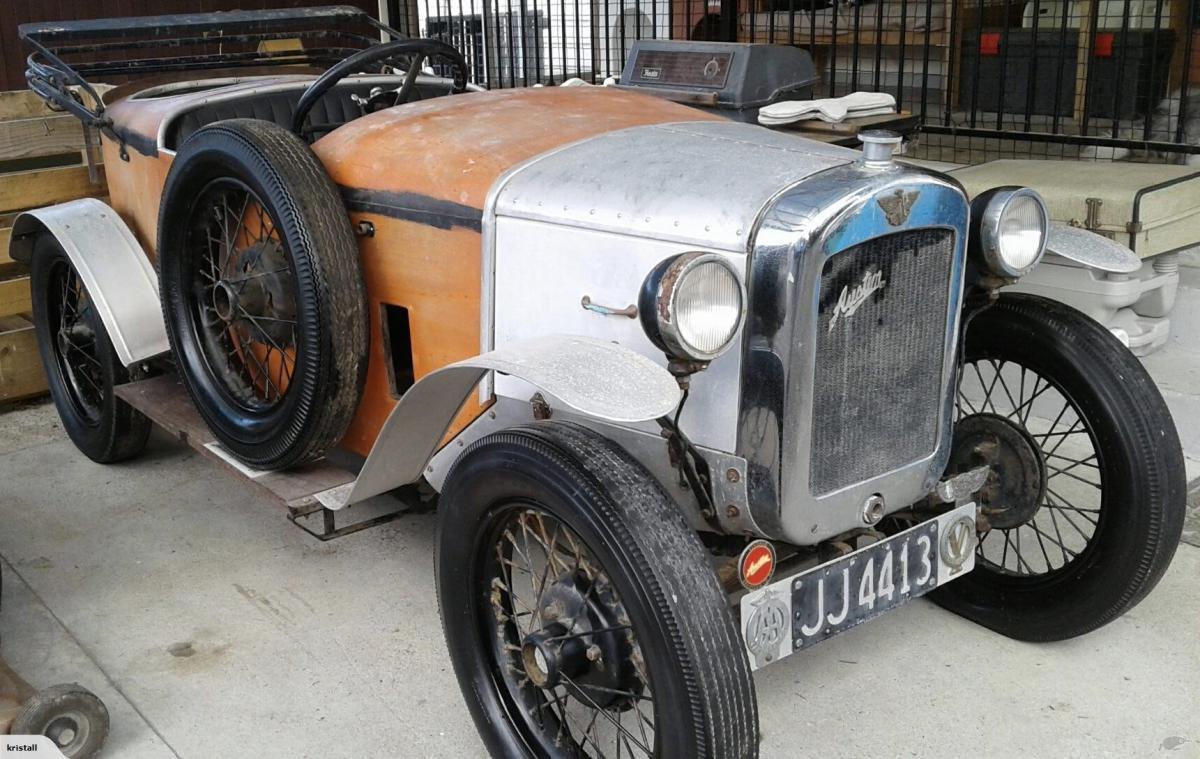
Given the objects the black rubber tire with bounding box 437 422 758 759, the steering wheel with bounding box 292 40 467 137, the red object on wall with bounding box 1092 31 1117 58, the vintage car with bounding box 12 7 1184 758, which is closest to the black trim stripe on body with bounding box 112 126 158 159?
the vintage car with bounding box 12 7 1184 758

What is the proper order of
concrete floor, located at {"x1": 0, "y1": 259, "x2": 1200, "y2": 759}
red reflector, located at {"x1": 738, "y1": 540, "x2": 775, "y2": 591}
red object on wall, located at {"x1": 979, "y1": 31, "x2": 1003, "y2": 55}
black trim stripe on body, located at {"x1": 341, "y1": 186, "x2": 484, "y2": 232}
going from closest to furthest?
1. red reflector, located at {"x1": 738, "y1": 540, "x2": 775, "y2": 591}
2. concrete floor, located at {"x1": 0, "y1": 259, "x2": 1200, "y2": 759}
3. black trim stripe on body, located at {"x1": 341, "y1": 186, "x2": 484, "y2": 232}
4. red object on wall, located at {"x1": 979, "y1": 31, "x2": 1003, "y2": 55}

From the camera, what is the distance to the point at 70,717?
7.82 feet

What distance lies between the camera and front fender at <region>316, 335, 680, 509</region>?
6.38 feet

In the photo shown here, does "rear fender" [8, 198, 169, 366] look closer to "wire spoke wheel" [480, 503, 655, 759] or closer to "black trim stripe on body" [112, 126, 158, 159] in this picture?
"black trim stripe on body" [112, 126, 158, 159]

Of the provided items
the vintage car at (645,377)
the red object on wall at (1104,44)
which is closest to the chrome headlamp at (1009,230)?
the vintage car at (645,377)

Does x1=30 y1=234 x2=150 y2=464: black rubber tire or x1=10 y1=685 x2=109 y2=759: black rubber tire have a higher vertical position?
x1=30 y1=234 x2=150 y2=464: black rubber tire

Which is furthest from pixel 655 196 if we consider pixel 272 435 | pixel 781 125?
pixel 781 125

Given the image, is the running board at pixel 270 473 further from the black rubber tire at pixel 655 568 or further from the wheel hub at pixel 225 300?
the black rubber tire at pixel 655 568

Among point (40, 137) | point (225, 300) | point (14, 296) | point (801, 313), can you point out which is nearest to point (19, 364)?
point (14, 296)

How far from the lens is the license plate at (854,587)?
2.13 m

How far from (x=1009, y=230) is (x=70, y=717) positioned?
7.13ft

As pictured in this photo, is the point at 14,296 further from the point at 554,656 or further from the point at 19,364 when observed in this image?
the point at 554,656

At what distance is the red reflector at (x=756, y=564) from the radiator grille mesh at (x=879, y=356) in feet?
0.53

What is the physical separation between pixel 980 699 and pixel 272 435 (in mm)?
1823
